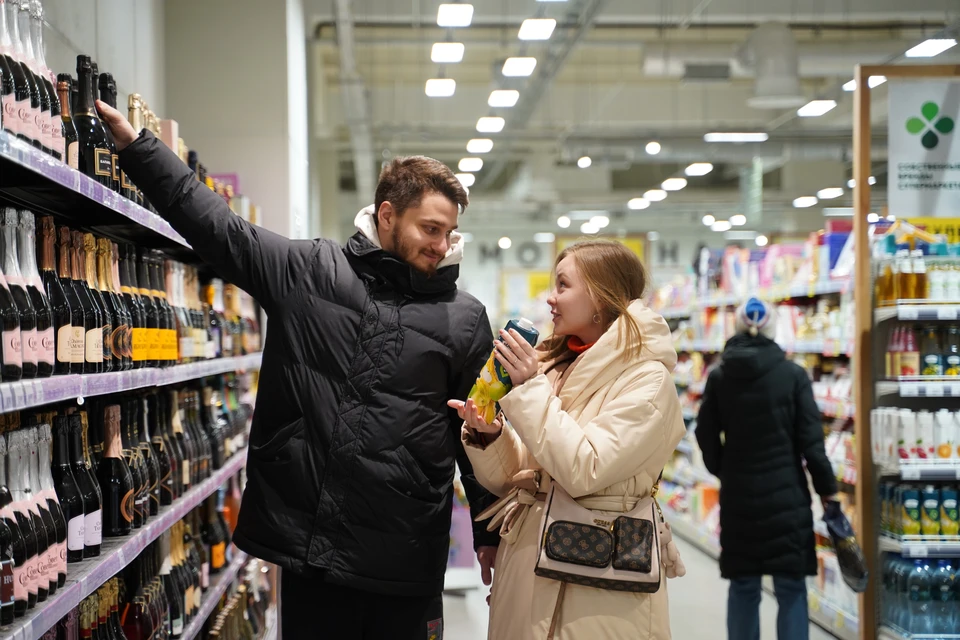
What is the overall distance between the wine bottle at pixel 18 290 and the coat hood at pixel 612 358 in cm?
120

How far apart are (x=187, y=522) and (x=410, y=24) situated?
10.00 metres

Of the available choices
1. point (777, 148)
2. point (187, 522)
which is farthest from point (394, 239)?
point (777, 148)

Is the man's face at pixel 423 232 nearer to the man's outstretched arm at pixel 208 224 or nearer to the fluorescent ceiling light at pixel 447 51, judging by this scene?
the man's outstretched arm at pixel 208 224

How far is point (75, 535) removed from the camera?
2.32 metres

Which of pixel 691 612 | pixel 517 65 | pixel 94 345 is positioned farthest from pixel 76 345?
pixel 517 65

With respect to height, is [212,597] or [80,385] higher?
[80,385]

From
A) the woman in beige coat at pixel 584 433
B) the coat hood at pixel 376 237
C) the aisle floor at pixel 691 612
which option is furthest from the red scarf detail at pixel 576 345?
the aisle floor at pixel 691 612

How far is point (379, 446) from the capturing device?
7.72ft

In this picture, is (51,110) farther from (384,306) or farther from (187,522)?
(187,522)

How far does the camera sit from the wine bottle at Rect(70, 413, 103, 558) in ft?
7.80

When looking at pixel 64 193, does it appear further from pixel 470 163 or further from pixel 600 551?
pixel 470 163

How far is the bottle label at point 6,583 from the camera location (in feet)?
6.07

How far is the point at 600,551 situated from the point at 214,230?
121cm

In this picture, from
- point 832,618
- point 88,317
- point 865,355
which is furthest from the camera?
point 832,618
